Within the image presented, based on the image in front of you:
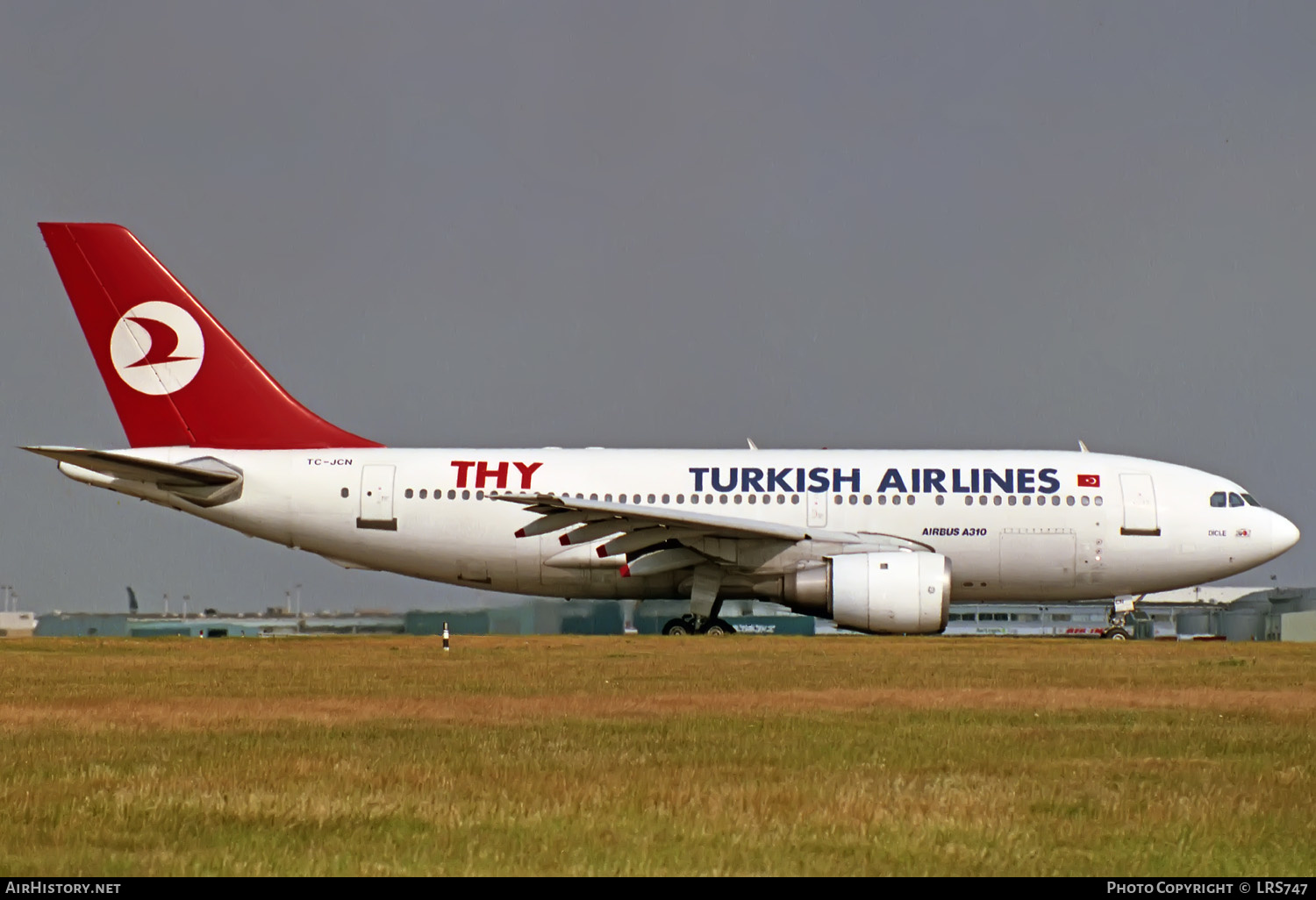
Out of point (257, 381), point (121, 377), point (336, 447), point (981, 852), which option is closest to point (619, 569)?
point (336, 447)

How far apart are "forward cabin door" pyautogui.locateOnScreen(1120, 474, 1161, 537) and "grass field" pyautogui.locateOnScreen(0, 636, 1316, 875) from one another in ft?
39.6

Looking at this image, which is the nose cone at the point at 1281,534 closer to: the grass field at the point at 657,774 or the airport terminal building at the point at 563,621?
the airport terminal building at the point at 563,621

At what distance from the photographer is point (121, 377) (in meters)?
27.9

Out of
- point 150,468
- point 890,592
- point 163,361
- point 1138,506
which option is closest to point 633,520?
point 890,592

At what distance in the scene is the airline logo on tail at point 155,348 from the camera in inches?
1097

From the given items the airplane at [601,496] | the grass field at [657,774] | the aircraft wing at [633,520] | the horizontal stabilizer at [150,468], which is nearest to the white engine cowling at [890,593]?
the aircraft wing at [633,520]

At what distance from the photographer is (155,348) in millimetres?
28000

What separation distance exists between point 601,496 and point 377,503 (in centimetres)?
389

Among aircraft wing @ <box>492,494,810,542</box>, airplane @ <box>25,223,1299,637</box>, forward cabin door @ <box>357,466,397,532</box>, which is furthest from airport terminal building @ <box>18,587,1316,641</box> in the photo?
aircraft wing @ <box>492,494,810,542</box>

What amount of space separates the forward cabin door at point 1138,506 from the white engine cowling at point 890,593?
4647 millimetres

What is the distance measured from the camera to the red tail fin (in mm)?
27766

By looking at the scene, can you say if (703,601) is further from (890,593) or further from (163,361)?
(163,361)
